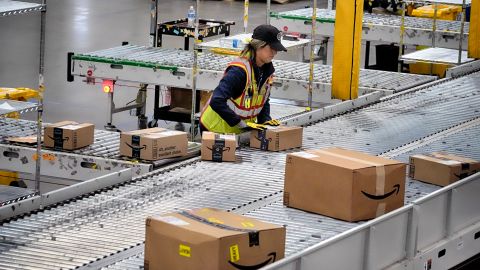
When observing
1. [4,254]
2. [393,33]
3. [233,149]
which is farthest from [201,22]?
[4,254]

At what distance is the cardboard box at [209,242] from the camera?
5316 millimetres

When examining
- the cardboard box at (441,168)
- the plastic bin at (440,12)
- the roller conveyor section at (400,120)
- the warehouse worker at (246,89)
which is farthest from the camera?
the plastic bin at (440,12)

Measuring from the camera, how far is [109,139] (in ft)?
31.0

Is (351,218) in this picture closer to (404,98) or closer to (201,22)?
(404,98)

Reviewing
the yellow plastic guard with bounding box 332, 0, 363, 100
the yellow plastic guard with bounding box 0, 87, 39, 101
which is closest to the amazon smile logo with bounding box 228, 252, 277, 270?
the yellow plastic guard with bounding box 332, 0, 363, 100

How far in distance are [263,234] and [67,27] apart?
53.0 feet

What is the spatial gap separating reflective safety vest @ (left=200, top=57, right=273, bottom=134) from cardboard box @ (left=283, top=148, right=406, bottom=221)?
1.55 m

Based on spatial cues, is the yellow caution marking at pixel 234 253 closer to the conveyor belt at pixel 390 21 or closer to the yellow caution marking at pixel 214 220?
the yellow caution marking at pixel 214 220

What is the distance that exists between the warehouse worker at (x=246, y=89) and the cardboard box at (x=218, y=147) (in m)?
0.26

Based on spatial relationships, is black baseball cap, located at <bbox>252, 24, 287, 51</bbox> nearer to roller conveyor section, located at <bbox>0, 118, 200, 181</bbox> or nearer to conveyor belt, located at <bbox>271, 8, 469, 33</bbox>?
roller conveyor section, located at <bbox>0, 118, 200, 181</bbox>

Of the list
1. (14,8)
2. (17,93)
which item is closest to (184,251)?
(14,8)

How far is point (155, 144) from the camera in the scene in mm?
→ 8203

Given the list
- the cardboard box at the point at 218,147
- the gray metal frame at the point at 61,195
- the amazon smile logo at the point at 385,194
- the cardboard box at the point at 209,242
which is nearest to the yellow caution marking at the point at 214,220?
the cardboard box at the point at 209,242

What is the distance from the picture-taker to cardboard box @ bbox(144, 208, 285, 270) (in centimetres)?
532
